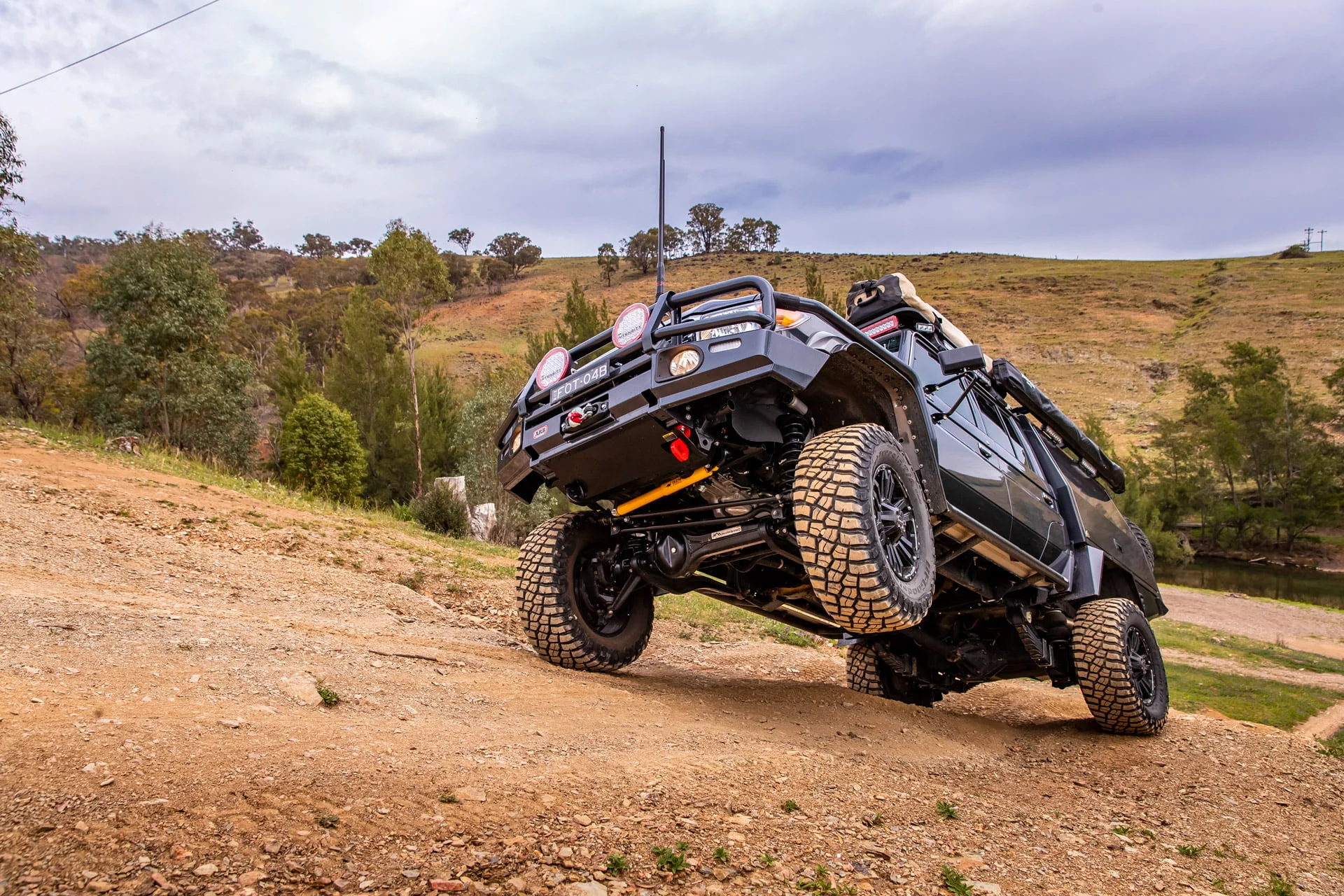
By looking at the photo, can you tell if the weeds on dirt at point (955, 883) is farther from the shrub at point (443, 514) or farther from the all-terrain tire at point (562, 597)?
the shrub at point (443, 514)

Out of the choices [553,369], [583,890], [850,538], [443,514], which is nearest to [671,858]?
[583,890]

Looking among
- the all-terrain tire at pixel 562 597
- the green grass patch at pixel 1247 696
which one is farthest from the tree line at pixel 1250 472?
the all-terrain tire at pixel 562 597

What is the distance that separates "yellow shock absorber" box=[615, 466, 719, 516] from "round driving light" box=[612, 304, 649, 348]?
0.80 metres

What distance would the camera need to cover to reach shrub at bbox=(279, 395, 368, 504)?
2392cm

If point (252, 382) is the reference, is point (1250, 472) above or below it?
below

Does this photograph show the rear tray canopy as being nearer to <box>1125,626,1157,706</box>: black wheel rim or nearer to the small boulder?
<box>1125,626,1157,706</box>: black wheel rim

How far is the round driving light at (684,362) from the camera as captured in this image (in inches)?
162

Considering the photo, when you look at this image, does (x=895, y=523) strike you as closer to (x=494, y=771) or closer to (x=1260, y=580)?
(x=494, y=771)

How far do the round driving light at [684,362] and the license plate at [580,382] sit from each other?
1.47 ft

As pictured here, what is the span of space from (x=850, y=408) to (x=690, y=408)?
3.48ft

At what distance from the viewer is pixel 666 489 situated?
474cm

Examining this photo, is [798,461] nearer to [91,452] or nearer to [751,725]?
[751,725]

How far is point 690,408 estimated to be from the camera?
434 centimetres

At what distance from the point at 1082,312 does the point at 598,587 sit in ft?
295
